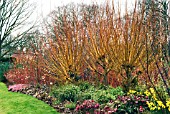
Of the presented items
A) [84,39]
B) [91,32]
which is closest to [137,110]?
[91,32]

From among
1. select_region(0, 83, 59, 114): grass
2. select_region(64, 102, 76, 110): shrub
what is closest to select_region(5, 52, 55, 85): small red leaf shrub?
select_region(0, 83, 59, 114): grass

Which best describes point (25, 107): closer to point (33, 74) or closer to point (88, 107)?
point (88, 107)

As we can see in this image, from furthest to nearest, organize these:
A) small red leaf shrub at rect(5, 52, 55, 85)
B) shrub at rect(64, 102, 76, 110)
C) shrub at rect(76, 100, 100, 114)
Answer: small red leaf shrub at rect(5, 52, 55, 85)
shrub at rect(64, 102, 76, 110)
shrub at rect(76, 100, 100, 114)

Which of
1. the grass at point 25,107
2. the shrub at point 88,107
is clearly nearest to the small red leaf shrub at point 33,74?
the grass at point 25,107

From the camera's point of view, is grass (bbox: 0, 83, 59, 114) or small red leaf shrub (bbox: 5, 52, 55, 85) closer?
grass (bbox: 0, 83, 59, 114)

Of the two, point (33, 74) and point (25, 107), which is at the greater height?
point (33, 74)

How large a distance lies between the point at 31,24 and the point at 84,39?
61.3 feet

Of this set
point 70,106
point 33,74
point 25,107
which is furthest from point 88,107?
point 33,74

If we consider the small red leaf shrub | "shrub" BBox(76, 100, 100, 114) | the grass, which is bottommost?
the grass

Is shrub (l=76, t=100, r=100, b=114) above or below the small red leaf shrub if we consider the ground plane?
below

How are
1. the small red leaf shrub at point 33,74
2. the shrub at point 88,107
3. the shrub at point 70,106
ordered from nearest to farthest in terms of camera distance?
the shrub at point 88,107 < the shrub at point 70,106 < the small red leaf shrub at point 33,74

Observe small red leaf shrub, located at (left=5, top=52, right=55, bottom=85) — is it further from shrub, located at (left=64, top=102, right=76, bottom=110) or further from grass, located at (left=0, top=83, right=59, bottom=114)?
shrub, located at (left=64, top=102, right=76, bottom=110)

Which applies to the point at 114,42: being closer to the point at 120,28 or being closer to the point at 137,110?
the point at 120,28

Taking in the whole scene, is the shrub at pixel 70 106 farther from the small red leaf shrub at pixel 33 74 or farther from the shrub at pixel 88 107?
the small red leaf shrub at pixel 33 74
